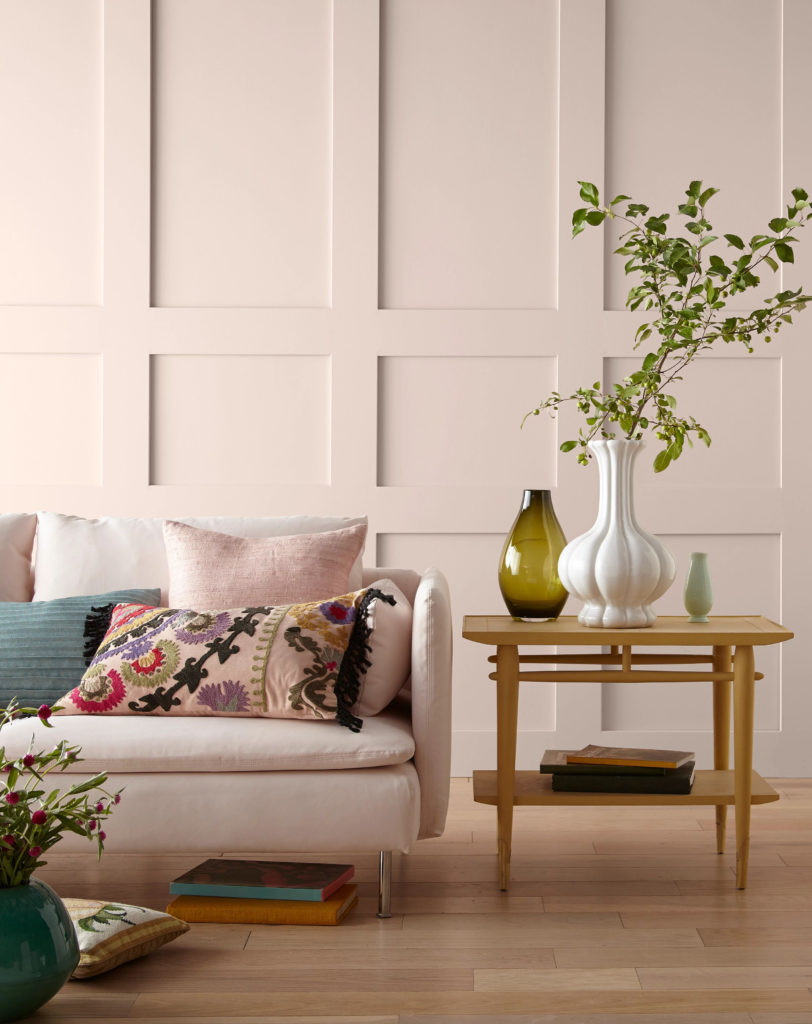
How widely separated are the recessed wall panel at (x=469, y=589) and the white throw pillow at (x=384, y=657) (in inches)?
47.6

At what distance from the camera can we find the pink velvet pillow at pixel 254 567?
2691 millimetres

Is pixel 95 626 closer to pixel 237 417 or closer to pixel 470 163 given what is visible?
pixel 237 417

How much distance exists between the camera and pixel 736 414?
12.5 ft

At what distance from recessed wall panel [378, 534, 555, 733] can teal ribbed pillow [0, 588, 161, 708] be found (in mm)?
1283

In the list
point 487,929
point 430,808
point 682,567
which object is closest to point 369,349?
point 682,567

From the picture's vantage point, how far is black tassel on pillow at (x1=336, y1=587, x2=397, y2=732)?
2404mm

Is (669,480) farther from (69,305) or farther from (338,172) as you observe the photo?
(69,305)

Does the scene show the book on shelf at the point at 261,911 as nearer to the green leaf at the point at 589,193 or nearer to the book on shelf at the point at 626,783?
the book on shelf at the point at 626,783

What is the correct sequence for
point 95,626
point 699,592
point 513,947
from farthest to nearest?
point 699,592 < point 95,626 < point 513,947

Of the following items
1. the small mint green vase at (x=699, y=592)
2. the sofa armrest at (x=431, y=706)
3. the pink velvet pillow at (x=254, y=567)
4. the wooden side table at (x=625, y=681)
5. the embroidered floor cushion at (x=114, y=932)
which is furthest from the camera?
the small mint green vase at (x=699, y=592)

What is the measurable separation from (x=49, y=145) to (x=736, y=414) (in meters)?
2.41

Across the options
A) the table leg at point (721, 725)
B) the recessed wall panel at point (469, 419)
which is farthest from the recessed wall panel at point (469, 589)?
the table leg at point (721, 725)

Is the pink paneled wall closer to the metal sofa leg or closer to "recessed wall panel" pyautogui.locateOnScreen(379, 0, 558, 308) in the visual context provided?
"recessed wall panel" pyautogui.locateOnScreen(379, 0, 558, 308)

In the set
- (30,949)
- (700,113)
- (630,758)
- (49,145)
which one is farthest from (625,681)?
(49,145)
